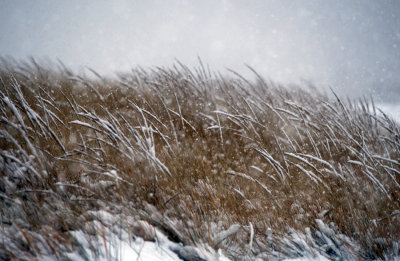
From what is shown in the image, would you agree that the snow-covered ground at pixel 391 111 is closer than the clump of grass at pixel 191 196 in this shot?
No

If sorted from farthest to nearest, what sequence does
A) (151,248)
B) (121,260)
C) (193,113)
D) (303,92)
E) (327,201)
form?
1. (303,92)
2. (193,113)
3. (327,201)
4. (151,248)
5. (121,260)

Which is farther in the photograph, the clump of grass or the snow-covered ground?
the snow-covered ground

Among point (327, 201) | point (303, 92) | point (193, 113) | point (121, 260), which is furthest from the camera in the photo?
point (303, 92)

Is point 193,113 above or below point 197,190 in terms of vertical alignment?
above

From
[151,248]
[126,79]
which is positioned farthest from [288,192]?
[126,79]

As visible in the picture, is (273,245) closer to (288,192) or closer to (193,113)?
(288,192)

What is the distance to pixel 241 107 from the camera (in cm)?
244

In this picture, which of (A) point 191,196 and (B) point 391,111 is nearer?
(A) point 191,196

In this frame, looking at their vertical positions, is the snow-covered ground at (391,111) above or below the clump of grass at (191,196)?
above

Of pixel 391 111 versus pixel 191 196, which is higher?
pixel 391 111

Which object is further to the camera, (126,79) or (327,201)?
(126,79)

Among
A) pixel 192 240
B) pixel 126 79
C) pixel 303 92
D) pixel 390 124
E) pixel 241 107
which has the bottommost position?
pixel 192 240

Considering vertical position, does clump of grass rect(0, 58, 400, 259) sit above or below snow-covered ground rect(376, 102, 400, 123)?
below

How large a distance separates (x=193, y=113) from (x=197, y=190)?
1.11 metres
